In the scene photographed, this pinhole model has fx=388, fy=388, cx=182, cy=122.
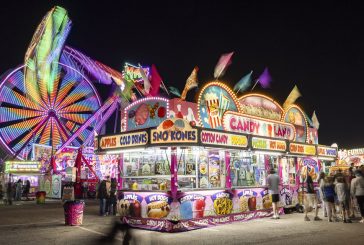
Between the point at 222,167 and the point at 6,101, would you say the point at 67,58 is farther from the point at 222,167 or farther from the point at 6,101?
the point at 222,167

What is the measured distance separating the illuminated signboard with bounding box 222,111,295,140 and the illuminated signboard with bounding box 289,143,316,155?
2.30 ft

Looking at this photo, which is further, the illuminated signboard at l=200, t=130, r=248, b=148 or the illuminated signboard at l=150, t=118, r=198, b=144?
the illuminated signboard at l=200, t=130, r=248, b=148

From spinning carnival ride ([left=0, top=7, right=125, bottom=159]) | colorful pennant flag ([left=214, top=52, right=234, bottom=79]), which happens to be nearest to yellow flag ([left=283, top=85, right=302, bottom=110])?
colorful pennant flag ([left=214, top=52, right=234, bottom=79])

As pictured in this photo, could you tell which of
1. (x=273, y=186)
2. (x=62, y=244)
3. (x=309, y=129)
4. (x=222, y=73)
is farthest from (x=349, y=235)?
(x=309, y=129)

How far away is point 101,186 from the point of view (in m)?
16.2

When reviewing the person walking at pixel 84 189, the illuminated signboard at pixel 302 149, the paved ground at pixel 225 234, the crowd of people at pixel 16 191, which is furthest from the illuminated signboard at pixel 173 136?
the person walking at pixel 84 189

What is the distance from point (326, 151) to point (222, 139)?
8678 mm

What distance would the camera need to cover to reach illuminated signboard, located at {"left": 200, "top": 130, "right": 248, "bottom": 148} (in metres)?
11.9

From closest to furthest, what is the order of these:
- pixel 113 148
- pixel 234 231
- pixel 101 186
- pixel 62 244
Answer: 1. pixel 62 244
2. pixel 234 231
3. pixel 113 148
4. pixel 101 186

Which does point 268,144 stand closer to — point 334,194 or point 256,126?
point 256,126

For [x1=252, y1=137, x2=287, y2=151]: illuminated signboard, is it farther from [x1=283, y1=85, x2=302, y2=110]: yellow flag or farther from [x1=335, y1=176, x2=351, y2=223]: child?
[x1=283, y1=85, x2=302, y2=110]: yellow flag

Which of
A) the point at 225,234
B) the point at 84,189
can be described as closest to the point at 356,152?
the point at 84,189

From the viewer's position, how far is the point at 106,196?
53.3ft

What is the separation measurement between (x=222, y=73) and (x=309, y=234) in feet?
26.0
